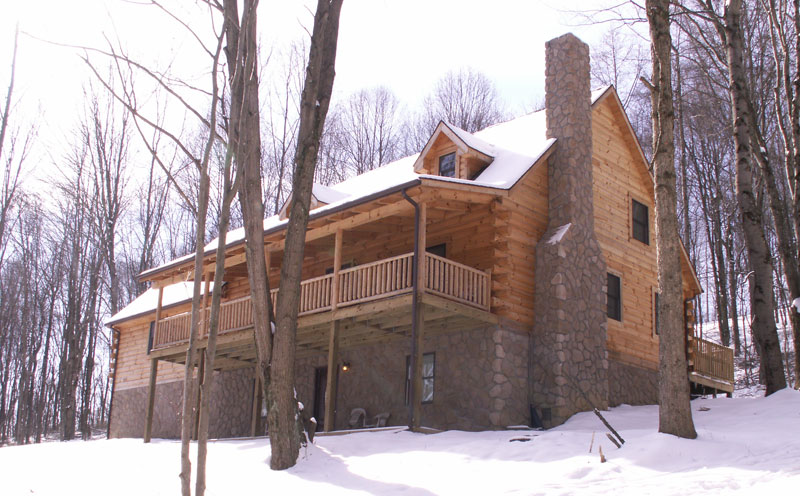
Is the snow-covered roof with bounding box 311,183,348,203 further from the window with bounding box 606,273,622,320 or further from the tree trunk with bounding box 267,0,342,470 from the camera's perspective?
the tree trunk with bounding box 267,0,342,470

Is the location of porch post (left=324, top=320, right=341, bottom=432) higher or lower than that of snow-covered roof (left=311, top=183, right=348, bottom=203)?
lower

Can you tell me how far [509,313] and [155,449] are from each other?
8511 mm

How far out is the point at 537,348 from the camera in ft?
55.6

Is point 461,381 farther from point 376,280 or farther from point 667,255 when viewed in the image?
point 667,255

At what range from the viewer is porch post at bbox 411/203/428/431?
14.5 meters

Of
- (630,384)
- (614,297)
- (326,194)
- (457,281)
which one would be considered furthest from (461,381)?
(326,194)

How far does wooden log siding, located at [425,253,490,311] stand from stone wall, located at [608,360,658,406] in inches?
169

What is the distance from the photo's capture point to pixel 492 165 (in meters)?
18.5

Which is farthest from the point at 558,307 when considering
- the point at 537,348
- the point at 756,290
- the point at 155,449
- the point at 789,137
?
the point at 155,449

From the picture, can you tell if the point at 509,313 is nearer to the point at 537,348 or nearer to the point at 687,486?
the point at 537,348

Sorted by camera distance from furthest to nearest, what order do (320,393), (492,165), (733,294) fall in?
1. (733,294)
2. (320,393)
3. (492,165)

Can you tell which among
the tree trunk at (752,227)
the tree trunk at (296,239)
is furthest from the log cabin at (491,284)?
the tree trunk at (752,227)

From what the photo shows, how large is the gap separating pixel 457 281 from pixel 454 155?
170 inches

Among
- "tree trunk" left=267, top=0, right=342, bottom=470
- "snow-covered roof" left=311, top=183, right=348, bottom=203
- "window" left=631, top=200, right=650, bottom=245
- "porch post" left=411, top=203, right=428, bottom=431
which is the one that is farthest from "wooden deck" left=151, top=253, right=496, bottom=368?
"window" left=631, top=200, right=650, bottom=245
